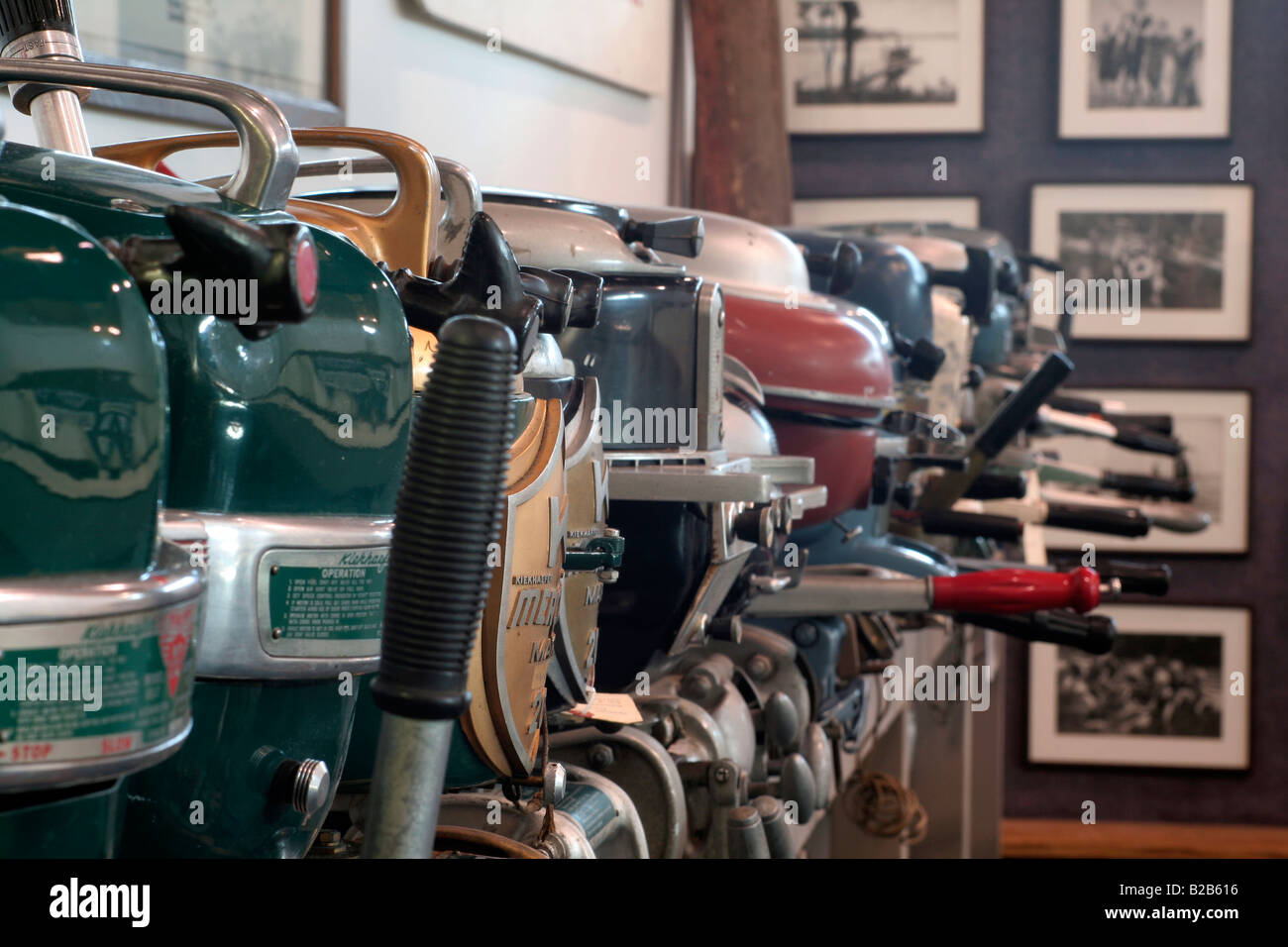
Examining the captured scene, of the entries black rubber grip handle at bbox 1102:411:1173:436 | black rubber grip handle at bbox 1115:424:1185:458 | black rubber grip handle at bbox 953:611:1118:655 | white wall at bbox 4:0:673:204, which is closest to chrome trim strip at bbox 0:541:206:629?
white wall at bbox 4:0:673:204

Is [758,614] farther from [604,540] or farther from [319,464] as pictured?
[319,464]

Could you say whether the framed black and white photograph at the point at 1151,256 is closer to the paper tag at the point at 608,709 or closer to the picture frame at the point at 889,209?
the picture frame at the point at 889,209

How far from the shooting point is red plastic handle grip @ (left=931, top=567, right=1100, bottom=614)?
3.82ft

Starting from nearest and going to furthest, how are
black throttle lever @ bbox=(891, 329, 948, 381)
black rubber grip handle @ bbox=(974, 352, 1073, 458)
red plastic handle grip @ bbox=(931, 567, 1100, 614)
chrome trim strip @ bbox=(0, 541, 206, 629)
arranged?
chrome trim strip @ bbox=(0, 541, 206, 629), red plastic handle grip @ bbox=(931, 567, 1100, 614), black throttle lever @ bbox=(891, 329, 948, 381), black rubber grip handle @ bbox=(974, 352, 1073, 458)

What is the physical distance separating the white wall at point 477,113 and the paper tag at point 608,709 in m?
0.61

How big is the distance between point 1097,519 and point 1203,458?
8.76 ft

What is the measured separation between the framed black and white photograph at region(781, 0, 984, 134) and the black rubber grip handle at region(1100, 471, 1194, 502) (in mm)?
2044

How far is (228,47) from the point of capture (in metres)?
1.44

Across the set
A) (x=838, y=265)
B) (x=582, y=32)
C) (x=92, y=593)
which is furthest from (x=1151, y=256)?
(x=92, y=593)

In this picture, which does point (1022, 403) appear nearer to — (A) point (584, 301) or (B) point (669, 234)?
(B) point (669, 234)

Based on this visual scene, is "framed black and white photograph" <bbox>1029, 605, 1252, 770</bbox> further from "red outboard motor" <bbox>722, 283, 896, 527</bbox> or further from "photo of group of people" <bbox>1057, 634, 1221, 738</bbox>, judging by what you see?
"red outboard motor" <bbox>722, 283, 896, 527</bbox>

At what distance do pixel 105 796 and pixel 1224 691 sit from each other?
4671 mm
